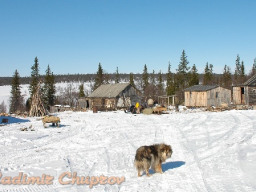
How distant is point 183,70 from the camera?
65.7 meters

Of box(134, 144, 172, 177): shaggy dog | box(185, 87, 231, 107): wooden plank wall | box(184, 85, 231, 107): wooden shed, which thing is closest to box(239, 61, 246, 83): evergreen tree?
box(185, 87, 231, 107): wooden plank wall

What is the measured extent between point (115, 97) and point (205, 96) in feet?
52.0

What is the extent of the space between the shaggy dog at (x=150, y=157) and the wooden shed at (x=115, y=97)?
34.9 m

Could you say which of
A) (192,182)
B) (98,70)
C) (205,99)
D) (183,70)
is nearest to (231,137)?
(192,182)

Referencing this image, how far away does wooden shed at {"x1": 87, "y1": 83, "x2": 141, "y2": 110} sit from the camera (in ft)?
151

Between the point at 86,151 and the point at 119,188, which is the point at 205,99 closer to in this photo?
the point at 86,151

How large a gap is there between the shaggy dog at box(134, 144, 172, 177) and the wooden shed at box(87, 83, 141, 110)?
34.9 m

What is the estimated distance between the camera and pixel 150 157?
7570 millimetres

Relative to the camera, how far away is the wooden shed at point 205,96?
3881cm

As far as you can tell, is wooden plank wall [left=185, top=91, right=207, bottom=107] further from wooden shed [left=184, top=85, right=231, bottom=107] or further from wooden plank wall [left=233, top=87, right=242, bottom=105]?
wooden plank wall [left=233, top=87, right=242, bottom=105]

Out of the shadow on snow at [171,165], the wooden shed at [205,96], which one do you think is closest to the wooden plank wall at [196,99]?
the wooden shed at [205,96]

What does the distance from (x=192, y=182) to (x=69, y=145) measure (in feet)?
25.7

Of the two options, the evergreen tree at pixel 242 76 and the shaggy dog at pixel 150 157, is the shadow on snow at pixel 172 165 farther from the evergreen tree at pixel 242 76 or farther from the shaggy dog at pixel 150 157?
the evergreen tree at pixel 242 76

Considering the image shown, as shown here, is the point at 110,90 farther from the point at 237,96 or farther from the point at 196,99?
the point at 237,96
